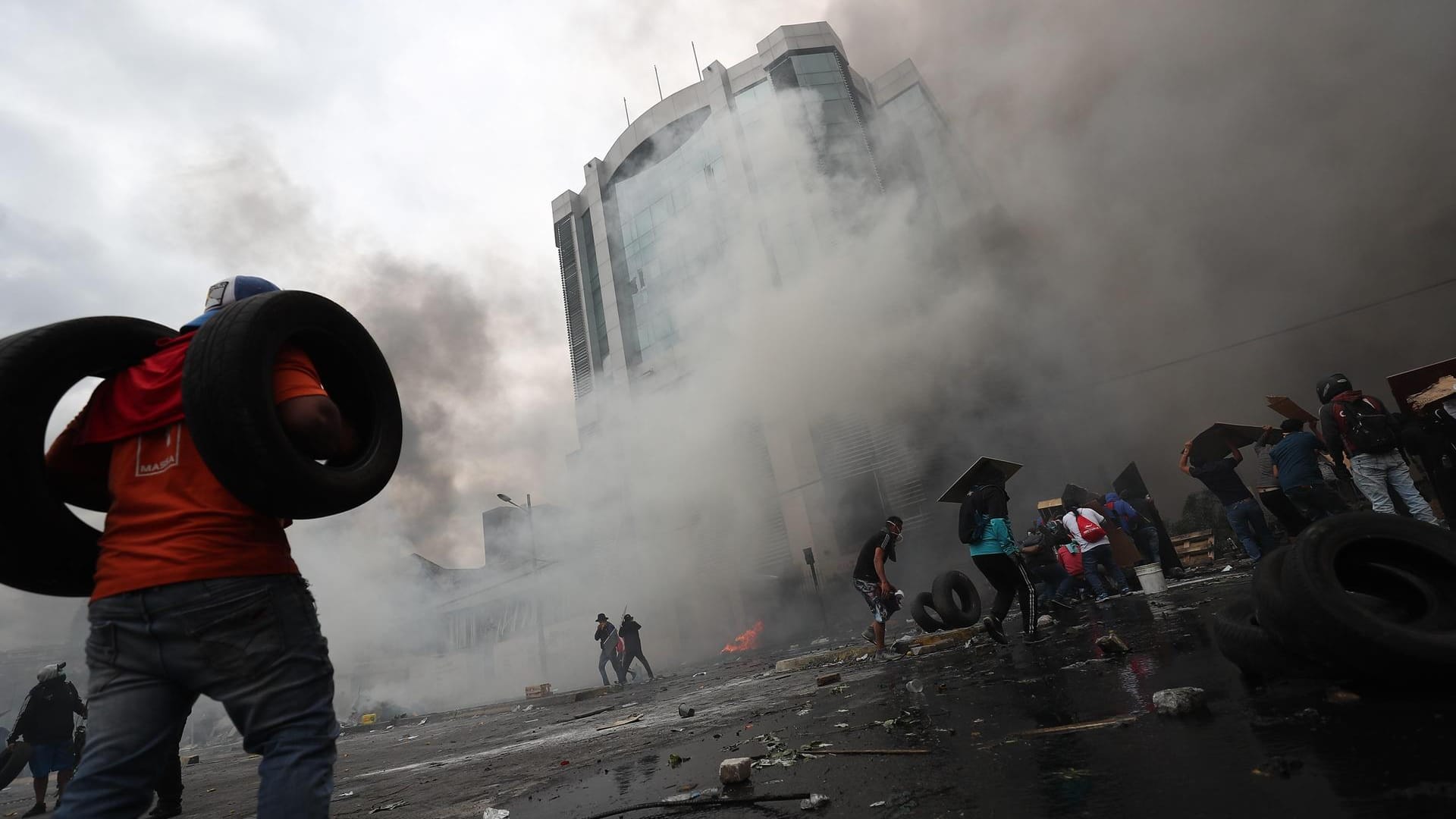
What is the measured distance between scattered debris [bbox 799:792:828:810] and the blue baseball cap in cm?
188

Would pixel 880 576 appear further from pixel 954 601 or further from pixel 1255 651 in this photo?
pixel 1255 651

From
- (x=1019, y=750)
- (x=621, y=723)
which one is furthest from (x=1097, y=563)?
→ (x=1019, y=750)

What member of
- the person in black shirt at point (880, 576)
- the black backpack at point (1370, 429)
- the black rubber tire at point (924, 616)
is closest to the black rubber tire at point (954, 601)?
the black rubber tire at point (924, 616)

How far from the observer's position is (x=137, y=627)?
1.17 m

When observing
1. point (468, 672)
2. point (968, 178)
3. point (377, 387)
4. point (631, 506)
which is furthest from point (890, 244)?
point (468, 672)

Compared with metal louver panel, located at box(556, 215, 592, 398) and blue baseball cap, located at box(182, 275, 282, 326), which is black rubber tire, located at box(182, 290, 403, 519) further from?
metal louver panel, located at box(556, 215, 592, 398)

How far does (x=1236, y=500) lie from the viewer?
23.3ft

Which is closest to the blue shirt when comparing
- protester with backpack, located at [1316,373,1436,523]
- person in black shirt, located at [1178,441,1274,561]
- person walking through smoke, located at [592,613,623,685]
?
protester with backpack, located at [1316,373,1436,523]

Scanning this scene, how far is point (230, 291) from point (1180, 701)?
2.89 m

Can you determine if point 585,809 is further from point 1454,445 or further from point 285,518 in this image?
point 1454,445

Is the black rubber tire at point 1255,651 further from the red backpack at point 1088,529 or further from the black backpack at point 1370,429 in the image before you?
the red backpack at point 1088,529

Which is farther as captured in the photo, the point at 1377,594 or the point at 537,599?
the point at 537,599

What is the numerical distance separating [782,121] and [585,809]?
22527mm

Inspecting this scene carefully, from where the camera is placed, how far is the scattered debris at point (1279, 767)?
136 centimetres
